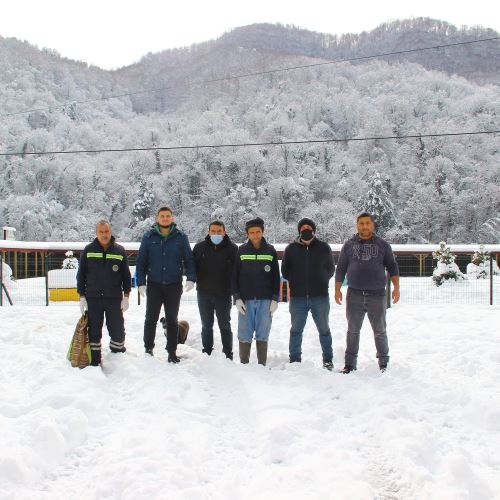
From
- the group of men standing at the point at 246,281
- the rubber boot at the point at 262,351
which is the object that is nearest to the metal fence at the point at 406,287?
the group of men standing at the point at 246,281

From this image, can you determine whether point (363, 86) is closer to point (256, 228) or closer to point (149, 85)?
point (149, 85)

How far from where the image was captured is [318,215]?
4775cm

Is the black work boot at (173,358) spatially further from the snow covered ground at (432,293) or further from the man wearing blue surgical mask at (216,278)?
the snow covered ground at (432,293)

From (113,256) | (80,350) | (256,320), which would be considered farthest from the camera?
(256,320)

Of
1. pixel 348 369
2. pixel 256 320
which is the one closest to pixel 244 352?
pixel 256 320

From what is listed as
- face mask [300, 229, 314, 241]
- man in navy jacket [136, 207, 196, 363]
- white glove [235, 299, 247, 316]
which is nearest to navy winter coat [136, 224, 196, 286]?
man in navy jacket [136, 207, 196, 363]

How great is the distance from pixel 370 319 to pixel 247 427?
202cm

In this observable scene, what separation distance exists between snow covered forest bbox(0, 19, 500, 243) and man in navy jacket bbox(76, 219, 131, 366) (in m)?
38.5

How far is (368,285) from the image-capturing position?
4.94 m

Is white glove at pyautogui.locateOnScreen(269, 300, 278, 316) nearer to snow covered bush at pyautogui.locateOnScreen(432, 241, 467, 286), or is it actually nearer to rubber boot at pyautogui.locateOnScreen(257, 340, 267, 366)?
rubber boot at pyautogui.locateOnScreen(257, 340, 267, 366)

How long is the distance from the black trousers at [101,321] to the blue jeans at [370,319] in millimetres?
2388

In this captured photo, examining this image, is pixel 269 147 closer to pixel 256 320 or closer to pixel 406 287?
pixel 406 287

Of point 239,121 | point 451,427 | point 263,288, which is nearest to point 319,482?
point 451,427

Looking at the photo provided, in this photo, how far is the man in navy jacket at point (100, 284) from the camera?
4.99 meters
